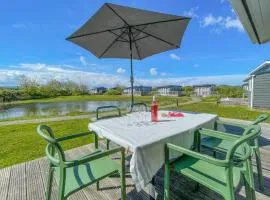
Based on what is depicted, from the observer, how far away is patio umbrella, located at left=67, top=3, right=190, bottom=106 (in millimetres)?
2090

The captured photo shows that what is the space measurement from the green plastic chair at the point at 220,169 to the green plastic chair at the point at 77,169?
46cm

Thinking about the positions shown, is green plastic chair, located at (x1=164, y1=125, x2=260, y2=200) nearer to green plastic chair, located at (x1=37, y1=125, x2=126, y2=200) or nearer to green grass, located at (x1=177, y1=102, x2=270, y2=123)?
green plastic chair, located at (x1=37, y1=125, x2=126, y2=200)

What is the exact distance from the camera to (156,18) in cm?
220

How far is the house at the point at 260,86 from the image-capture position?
9.10 meters

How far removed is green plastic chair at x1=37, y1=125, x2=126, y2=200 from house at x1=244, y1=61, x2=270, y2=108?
35.9 ft

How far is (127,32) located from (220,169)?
97.2 inches

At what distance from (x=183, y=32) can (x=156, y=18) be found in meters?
0.76

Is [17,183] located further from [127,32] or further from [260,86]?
[260,86]

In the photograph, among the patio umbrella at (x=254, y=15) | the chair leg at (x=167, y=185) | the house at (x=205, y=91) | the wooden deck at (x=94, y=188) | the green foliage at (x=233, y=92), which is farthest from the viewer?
the house at (x=205, y=91)

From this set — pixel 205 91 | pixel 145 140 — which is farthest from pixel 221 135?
pixel 205 91

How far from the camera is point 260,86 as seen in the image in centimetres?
937

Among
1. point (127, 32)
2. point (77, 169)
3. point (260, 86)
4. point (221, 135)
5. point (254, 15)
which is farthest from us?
point (260, 86)

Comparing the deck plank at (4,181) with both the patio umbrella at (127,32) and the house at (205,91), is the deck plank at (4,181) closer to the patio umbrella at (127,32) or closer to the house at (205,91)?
the patio umbrella at (127,32)

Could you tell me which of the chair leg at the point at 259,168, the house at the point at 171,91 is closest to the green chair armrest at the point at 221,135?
the chair leg at the point at 259,168
